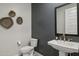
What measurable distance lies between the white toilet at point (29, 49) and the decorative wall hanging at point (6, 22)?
439 millimetres

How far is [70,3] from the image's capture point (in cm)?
191

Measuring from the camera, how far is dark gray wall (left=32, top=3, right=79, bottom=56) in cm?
200

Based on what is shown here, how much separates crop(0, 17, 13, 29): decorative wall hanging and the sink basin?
2.37 feet

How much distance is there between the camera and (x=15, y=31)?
6.53 feet

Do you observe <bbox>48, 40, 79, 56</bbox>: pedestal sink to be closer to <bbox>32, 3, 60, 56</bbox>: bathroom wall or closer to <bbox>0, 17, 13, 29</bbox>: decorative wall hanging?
<bbox>32, 3, 60, 56</bbox>: bathroom wall

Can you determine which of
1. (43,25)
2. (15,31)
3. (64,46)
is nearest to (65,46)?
(64,46)

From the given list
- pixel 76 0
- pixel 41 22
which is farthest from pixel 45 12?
pixel 76 0

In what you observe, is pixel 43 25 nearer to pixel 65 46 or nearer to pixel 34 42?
pixel 34 42

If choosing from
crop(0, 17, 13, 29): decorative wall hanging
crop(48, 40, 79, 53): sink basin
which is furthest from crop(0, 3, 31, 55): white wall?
crop(48, 40, 79, 53): sink basin

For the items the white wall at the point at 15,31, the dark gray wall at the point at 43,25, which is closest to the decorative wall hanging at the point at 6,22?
the white wall at the point at 15,31

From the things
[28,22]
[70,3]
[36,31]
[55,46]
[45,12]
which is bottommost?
[55,46]

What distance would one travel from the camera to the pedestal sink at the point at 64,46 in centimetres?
183

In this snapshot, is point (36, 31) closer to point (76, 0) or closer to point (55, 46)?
point (55, 46)

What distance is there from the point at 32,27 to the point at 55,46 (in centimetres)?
50
